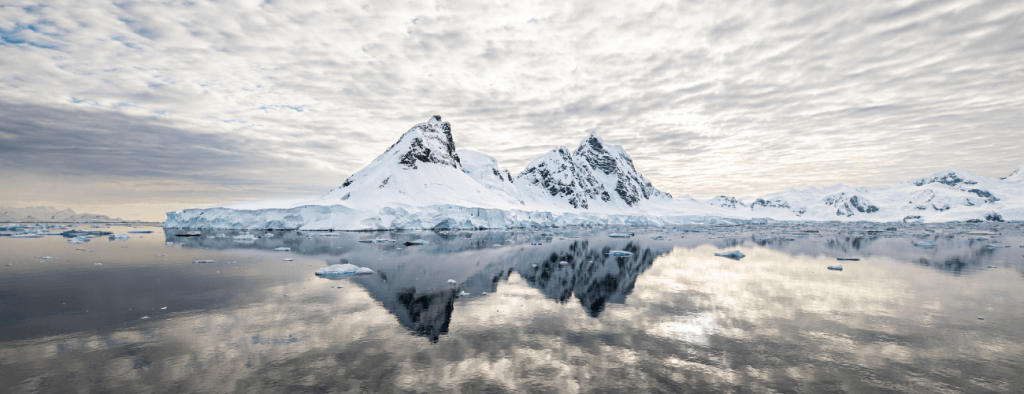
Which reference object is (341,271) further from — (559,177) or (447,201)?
(559,177)

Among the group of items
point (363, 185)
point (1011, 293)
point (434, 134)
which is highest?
point (434, 134)

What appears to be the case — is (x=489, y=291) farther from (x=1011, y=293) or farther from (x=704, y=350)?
(x=1011, y=293)

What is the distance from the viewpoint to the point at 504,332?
9492 mm

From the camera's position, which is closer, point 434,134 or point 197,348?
point 197,348

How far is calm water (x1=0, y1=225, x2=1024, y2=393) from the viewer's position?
22.0 ft

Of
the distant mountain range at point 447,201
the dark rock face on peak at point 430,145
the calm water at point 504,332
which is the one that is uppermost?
the dark rock face on peak at point 430,145

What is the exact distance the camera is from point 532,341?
885cm

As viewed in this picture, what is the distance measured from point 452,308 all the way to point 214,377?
236 inches

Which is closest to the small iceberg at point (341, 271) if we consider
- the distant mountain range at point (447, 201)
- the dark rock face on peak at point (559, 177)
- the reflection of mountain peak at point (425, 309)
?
the reflection of mountain peak at point (425, 309)

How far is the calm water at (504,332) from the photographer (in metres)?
6.71

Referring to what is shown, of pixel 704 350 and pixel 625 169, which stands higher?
pixel 625 169

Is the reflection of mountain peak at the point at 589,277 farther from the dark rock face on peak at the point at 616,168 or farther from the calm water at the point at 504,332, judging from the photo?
the dark rock face on peak at the point at 616,168

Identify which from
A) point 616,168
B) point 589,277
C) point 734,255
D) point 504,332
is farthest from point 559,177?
point 504,332

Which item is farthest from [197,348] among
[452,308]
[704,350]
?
[704,350]
